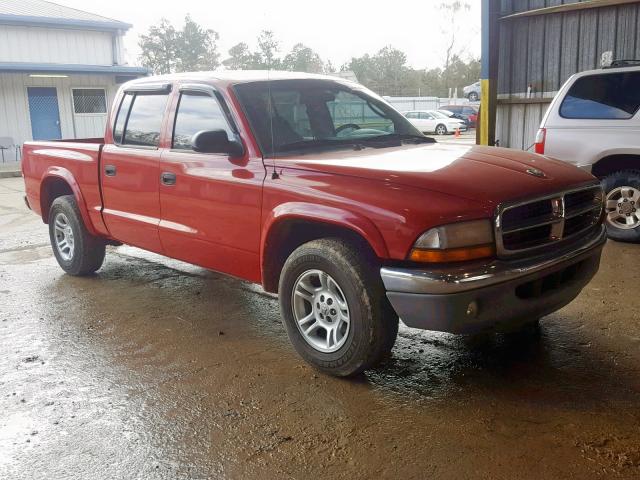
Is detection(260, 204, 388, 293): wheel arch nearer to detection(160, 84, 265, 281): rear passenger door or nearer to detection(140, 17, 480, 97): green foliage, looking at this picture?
detection(160, 84, 265, 281): rear passenger door

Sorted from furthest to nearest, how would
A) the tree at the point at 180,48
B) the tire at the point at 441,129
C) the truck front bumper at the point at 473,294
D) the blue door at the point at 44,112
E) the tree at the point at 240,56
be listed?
the tire at the point at 441,129 < the blue door at the point at 44,112 < the tree at the point at 180,48 < the tree at the point at 240,56 < the truck front bumper at the point at 473,294

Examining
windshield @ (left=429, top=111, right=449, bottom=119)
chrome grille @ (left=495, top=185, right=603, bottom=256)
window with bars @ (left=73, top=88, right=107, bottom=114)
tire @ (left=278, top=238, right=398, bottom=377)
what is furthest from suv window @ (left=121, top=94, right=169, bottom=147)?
windshield @ (left=429, top=111, right=449, bottom=119)

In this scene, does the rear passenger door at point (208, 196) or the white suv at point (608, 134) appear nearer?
the rear passenger door at point (208, 196)

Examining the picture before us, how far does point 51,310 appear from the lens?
5.20m

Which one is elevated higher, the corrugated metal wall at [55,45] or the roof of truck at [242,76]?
the corrugated metal wall at [55,45]

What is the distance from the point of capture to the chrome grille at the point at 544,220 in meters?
3.25

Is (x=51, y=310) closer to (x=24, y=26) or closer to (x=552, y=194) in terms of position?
(x=552, y=194)

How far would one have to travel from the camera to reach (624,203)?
696cm

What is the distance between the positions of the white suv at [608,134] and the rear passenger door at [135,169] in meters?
4.56

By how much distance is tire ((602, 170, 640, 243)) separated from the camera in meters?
6.84

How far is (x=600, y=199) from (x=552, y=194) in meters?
0.73

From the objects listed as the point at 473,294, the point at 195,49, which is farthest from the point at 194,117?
the point at 195,49

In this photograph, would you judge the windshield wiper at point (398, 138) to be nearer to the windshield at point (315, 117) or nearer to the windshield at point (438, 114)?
the windshield at point (315, 117)

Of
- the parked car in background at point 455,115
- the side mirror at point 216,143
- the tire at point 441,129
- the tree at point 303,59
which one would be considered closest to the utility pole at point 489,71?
the tree at point 303,59
